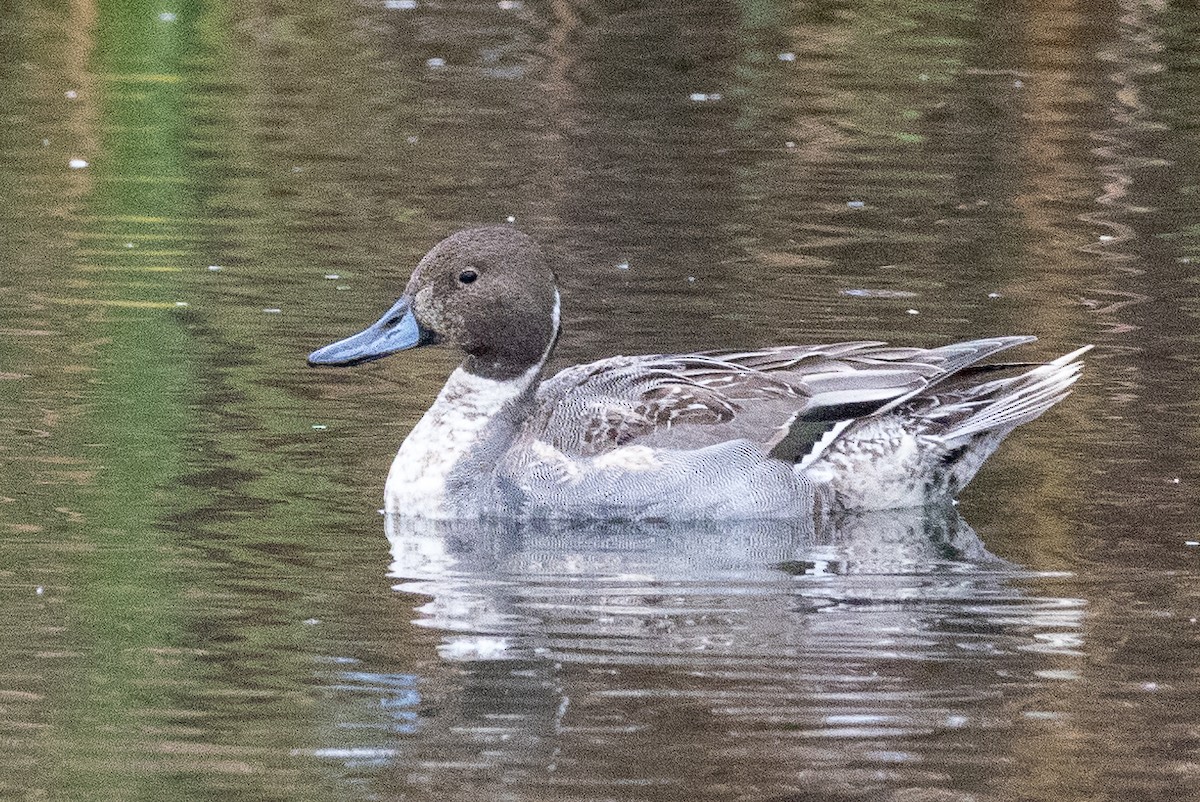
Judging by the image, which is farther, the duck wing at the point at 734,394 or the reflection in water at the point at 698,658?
the duck wing at the point at 734,394

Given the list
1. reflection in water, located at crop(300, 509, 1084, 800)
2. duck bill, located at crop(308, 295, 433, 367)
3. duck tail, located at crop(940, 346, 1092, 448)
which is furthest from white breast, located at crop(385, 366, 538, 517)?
duck tail, located at crop(940, 346, 1092, 448)

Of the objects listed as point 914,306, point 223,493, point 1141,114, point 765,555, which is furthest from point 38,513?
point 1141,114

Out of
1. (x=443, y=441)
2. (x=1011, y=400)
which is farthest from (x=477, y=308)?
(x=1011, y=400)

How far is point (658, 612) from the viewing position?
23.9ft

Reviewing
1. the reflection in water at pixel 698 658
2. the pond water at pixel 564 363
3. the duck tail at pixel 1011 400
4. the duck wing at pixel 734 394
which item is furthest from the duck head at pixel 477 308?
the duck tail at pixel 1011 400

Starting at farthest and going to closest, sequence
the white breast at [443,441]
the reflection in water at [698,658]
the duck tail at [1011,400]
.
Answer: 1. the duck tail at [1011,400]
2. the white breast at [443,441]
3. the reflection in water at [698,658]

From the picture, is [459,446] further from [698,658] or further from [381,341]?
[698,658]

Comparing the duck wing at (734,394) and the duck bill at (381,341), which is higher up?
the duck bill at (381,341)

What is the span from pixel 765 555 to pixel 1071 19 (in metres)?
13.7

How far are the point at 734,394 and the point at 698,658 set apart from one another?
6.45 feet

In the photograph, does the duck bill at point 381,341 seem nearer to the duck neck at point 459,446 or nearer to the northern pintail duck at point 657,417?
the northern pintail duck at point 657,417

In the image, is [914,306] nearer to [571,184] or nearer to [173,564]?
[571,184]

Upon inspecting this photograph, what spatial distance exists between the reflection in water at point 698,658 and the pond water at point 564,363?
0.06 ft

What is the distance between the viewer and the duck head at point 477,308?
873 centimetres
